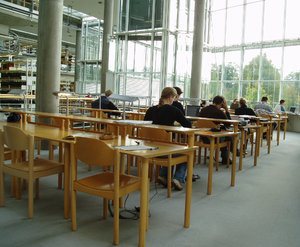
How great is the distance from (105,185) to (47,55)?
156 inches

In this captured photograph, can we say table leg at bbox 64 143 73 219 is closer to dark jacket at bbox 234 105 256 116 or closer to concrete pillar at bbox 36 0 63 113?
concrete pillar at bbox 36 0 63 113

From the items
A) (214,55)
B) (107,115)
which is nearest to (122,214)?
(107,115)

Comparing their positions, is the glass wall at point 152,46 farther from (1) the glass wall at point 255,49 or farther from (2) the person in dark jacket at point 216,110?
(2) the person in dark jacket at point 216,110

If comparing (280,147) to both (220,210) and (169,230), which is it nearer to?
(220,210)

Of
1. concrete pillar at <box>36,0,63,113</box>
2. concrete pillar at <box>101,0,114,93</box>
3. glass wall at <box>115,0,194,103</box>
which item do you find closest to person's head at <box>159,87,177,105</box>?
concrete pillar at <box>36,0,63,113</box>

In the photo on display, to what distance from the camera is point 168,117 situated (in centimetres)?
348

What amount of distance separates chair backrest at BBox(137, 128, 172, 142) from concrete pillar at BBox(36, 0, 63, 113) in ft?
9.77

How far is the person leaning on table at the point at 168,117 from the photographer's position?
3.46 m

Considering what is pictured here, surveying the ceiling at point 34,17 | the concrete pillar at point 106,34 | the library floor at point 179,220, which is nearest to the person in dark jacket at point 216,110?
the library floor at point 179,220

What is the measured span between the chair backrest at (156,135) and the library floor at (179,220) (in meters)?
0.66

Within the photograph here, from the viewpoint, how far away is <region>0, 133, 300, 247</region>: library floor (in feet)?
7.67

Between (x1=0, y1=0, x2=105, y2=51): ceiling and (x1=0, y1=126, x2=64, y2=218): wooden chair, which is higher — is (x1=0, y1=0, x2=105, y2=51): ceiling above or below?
above

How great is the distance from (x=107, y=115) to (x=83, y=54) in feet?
39.2

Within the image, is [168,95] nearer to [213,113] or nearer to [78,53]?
[213,113]
